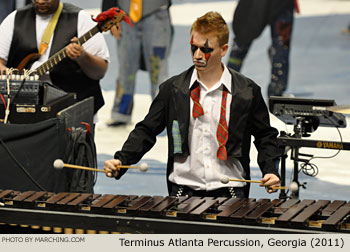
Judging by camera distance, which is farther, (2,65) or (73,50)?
(2,65)

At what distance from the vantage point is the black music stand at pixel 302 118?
582 cm

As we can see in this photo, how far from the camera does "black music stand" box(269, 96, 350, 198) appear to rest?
5.82m

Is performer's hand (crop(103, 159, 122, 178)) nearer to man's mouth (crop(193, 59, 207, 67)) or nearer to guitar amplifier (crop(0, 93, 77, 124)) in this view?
man's mouth (crop(193, 59, 207, 67))

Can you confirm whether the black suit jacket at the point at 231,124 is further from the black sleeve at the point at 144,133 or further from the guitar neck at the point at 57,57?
the guitar neck at the point at 57,57

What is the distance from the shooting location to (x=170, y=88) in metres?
5.08

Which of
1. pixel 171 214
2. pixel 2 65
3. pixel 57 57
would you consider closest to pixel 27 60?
pixel 2 65

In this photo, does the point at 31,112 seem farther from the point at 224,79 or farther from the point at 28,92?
the point at 224,79

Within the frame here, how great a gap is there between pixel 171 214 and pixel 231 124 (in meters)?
0.72

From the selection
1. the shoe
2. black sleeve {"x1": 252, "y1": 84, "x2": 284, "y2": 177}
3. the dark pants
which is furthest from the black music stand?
the shoe

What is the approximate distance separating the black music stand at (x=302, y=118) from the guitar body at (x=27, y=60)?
1.98m

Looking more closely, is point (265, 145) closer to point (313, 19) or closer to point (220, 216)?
point (220, 216)

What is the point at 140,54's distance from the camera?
31.4 feet

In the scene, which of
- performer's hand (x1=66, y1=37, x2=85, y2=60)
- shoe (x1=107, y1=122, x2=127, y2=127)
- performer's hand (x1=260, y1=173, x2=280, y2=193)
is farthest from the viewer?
shoe (x1=107, y1=122, x2=127, y2=127)

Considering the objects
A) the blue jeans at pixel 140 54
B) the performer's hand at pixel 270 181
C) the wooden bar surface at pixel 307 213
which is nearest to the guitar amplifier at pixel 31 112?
the performer's hand at pixel 270 181
